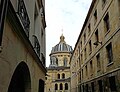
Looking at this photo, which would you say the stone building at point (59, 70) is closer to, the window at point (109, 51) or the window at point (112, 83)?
the window at point (109, 51)

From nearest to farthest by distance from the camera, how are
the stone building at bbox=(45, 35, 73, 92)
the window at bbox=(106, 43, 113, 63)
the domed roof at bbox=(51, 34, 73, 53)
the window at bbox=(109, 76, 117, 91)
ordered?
the window at bbox=(109, 76, 117, 91), the window at bbox=(106, 43, 113, 63), the stone building at bbox=(45, 35, 73, 92), the domed roof at bbox=(51, 34, 73, 53)

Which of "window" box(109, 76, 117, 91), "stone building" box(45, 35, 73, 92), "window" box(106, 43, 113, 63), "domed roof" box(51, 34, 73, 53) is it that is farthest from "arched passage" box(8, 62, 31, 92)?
"domed roof" box(51, 34, 73, 53)

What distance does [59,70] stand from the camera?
80.9 m

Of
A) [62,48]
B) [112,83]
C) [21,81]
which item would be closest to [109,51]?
[112,83]

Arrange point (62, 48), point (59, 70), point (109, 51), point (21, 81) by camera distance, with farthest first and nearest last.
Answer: point (62, 48), point (59, 70), point (109, 51), point (21, 81)

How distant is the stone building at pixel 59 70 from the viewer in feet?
245

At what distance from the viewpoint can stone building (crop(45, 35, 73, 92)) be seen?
7462cm

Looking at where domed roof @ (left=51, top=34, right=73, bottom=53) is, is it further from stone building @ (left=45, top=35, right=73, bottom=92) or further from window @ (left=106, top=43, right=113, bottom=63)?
window @ (left=106, top=43, right=113, bottom=63)

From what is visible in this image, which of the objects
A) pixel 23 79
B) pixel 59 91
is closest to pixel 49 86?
pixel 59 91

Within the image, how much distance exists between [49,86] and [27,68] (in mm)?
72219

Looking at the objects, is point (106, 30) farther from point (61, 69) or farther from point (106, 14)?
point (61, 69)

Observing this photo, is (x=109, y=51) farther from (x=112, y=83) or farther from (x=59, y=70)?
(x=59, y=70)

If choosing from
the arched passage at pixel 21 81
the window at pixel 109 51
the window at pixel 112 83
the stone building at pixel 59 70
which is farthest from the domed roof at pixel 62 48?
the arched passage at pixel 21 81

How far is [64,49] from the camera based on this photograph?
86.2 metres
